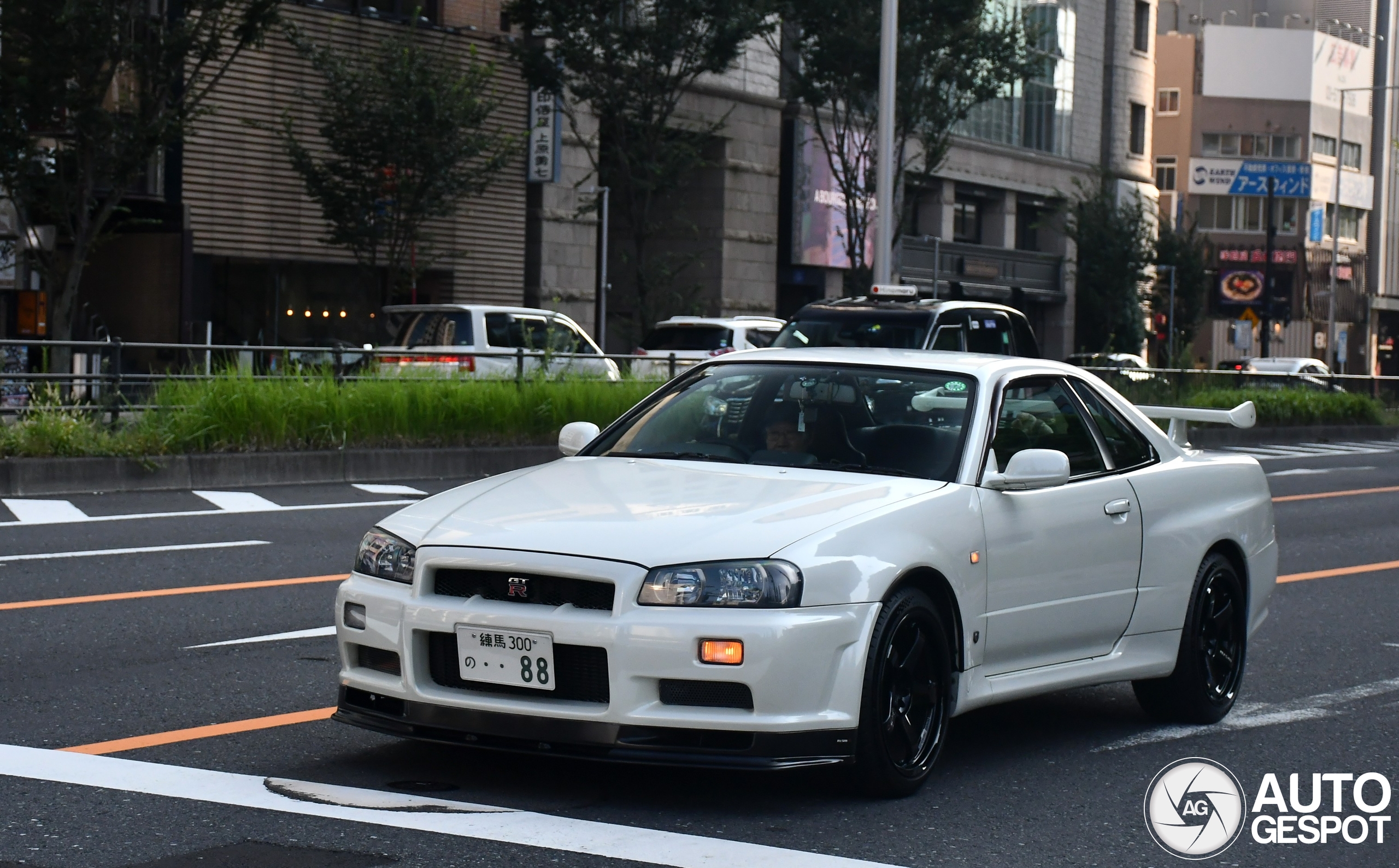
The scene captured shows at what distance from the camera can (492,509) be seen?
5762mm

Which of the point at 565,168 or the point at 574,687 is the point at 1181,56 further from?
the point at 574,687

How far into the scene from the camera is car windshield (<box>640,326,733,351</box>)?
25.6m

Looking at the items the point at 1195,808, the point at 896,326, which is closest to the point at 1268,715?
the point at 1195,808

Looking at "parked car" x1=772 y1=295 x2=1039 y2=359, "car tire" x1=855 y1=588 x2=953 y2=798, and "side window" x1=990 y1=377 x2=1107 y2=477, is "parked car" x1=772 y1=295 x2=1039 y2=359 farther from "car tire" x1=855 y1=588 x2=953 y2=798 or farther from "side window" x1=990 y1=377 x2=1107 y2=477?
"car tire" x1=855 y1=588 x2=953 y2=798

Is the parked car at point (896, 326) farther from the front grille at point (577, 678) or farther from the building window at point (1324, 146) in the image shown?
the building window at point (1324, 146)

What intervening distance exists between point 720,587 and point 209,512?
1021cm

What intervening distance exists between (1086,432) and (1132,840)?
2090 millimetres

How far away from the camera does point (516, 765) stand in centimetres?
604

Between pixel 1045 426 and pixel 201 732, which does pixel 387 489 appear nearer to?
pixel 201 732

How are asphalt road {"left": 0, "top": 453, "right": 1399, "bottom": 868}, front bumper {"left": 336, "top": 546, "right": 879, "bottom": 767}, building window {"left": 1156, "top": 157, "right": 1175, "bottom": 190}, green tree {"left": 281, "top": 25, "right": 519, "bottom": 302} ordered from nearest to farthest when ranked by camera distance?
asphalt road {"left": 0, "top": 453, "right": 1399, "bottom": 868} < front bumper {"left": 336, "top": 546, "right": 879, "bottom": 767} < green tree {"left": 281, "top": 25, "right": 519, "bottom": 302} < building window {"left": 1156, "top": 157, "right": 1175, "bottom": 190}

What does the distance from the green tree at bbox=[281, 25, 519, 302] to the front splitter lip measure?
74.8 feet

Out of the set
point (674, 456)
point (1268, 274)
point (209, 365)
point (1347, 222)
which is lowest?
point (209, 365)

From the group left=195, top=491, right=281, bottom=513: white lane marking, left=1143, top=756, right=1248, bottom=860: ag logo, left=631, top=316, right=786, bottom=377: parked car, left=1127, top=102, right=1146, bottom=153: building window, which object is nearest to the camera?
left=1143, top=756, right=1248, bottom=860: ag logo

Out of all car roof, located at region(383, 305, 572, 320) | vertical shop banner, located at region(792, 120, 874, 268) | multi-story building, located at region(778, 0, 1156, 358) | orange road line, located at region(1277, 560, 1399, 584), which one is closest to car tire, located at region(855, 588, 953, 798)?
orange road line, located at region(1277, 560, 1399, 584)
